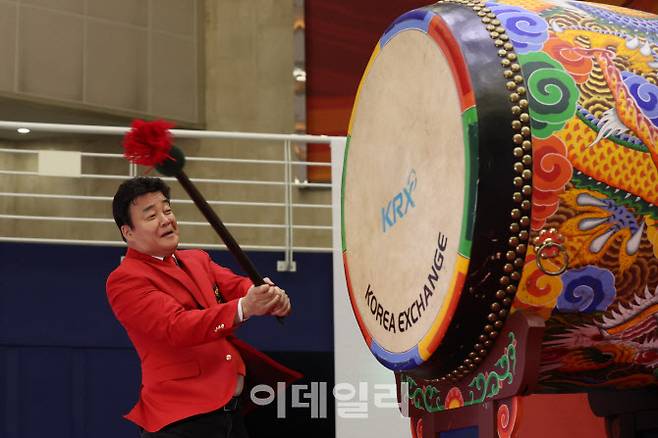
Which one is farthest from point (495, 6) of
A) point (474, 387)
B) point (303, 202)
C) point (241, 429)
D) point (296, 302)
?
point (303, 202)

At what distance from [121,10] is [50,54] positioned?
665 millimetres

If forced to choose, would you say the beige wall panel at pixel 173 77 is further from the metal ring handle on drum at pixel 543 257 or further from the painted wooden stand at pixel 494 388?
the metal ring handle on drum at pixel 543 257

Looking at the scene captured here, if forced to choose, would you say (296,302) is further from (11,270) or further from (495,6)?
(495,6)

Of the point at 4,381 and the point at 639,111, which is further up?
the point at 639,111

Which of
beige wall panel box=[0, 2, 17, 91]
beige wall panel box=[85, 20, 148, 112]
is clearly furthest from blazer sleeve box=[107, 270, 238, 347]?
beige wall panel box=[85, 20, 148, 112]

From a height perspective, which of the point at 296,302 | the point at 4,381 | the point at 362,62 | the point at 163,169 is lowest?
the point at 4,381

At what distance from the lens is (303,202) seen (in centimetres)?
821

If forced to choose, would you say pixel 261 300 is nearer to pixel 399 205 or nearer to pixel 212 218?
pixel 212 218

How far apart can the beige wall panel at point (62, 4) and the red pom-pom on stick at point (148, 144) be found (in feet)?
19.1

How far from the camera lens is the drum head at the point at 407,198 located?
7.33 feet

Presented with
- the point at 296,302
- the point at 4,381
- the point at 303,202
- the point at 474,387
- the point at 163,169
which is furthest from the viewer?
the point at 303,202

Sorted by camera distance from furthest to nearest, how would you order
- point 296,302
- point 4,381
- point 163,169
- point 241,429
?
point 296,302, point 4,381, point 241,429, point 163,169

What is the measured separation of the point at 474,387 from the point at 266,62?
6.45 m

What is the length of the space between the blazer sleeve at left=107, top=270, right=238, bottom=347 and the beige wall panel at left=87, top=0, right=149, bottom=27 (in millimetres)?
5658
